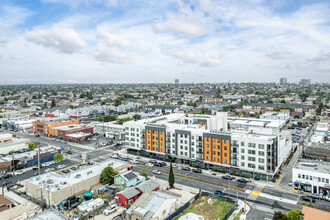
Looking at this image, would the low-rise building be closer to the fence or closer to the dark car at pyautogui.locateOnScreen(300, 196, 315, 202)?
the dark car at pyautogui.locateOnScreen(300, 196, 315, 202)

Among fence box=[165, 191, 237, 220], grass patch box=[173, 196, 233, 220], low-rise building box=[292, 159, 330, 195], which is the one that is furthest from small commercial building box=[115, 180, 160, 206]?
low-rise building box=[292, 159, 330, 195]

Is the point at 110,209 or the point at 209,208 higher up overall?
the point at 110,209

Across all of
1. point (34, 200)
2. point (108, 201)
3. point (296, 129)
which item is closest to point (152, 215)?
point (108, 201)

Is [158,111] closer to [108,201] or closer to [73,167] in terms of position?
[73,167]

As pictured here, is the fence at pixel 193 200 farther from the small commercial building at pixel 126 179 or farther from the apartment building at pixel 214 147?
the small commercial building at pixel 126 179

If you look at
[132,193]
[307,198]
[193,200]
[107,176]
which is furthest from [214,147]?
[107,176]

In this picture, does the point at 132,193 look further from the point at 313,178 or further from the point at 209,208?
the point at 313,178

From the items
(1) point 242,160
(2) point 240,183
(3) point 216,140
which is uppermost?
(3) point 216,140
